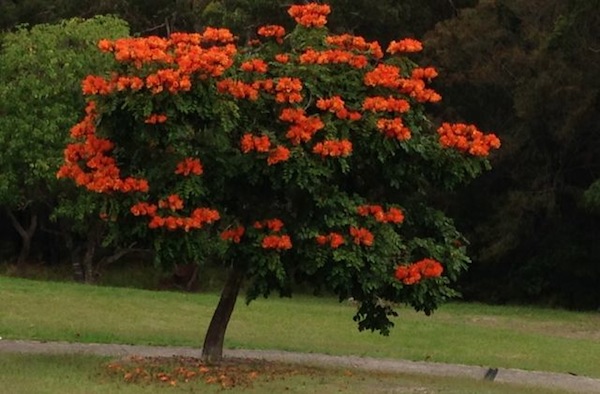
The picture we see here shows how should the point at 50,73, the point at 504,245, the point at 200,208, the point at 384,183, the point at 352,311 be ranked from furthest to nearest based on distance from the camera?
the point at 504,245 → the point at 50,73 → the point at 352,311 → the point at 384,183 → the point at 200,208

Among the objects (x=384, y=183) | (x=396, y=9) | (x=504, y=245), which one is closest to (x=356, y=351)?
(x=384, y=183)

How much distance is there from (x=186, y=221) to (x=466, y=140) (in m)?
3.41

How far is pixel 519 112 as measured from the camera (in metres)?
32.0

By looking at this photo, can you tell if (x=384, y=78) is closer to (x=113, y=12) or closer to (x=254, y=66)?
(x=254, y=66)

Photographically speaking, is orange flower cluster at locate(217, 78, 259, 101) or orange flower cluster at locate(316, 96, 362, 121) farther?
orange flower cluster at locate(316, 96, 362, 121)

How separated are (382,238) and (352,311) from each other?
1384cm

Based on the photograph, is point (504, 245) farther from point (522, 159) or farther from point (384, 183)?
point (384, 183)

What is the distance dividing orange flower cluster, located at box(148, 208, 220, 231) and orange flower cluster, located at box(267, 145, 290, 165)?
834 millimetres

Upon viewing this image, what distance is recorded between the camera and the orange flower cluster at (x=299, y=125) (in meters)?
13.2

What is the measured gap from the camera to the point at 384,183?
14.4 metres

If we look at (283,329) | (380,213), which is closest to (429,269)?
(380,213)

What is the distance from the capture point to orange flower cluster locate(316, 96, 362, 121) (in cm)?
1346

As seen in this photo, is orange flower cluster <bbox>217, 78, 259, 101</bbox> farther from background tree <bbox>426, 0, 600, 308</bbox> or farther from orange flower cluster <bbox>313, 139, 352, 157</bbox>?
background tree <bbox>426, 0, 600, 308</bbox>

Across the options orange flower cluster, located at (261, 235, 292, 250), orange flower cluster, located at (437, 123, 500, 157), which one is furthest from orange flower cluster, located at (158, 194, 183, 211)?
orange flower cluster, located at (437, 123, 500, 157)
